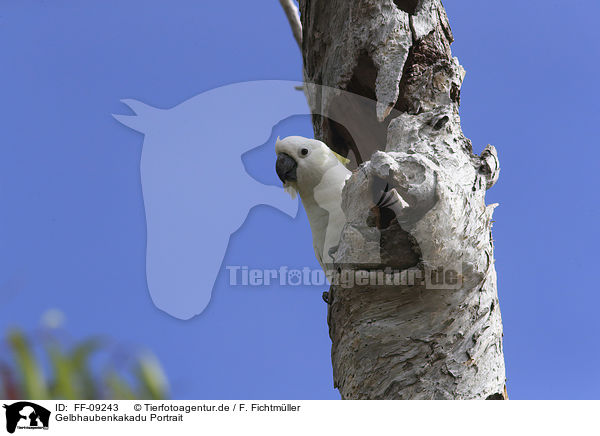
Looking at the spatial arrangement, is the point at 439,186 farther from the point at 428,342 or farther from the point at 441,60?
the point at 441,60

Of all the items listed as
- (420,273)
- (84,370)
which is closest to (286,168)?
(420,273)

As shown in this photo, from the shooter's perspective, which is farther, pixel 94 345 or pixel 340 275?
pixel 340 275

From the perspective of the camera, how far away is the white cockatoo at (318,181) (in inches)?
106

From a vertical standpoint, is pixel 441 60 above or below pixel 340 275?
→ above

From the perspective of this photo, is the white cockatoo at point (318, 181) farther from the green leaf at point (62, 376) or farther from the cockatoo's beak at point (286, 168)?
the green leaf at point (62, 376)

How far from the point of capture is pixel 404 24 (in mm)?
2574

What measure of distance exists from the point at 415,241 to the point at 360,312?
0.38 meters

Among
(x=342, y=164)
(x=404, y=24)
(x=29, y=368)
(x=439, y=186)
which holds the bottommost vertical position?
(x=29, y=368)
